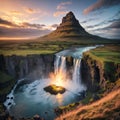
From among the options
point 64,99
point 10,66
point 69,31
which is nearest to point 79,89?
point 64,99

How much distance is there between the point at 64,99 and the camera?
96.9 feet

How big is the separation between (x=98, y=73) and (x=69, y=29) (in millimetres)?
121151

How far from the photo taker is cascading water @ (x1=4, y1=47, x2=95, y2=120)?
26734mm

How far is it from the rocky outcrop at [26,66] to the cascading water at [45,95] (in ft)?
6.69

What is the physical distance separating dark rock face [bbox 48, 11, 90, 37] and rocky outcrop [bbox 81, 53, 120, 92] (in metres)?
105

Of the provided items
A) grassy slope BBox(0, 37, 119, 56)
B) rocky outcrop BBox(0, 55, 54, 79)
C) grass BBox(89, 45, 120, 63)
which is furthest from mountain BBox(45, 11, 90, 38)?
rocky outcrop BBox(0, 55, 54, 79)

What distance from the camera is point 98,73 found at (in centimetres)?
3123

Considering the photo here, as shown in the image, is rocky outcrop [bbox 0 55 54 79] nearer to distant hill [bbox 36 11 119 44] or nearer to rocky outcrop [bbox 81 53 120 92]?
rocky outcrop [bbox 81 53 120 92]

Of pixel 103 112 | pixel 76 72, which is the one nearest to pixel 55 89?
pixel 76 72

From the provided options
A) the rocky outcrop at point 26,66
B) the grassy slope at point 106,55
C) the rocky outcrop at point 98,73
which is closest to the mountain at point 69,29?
the grassy slope at point 106,55

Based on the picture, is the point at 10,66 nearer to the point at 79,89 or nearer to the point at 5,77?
the point at 5,77

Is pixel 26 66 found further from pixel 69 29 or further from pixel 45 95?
pixel 69 29

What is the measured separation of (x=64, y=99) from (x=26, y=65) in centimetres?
Result: 1612

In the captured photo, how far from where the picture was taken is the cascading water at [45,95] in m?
26.7
